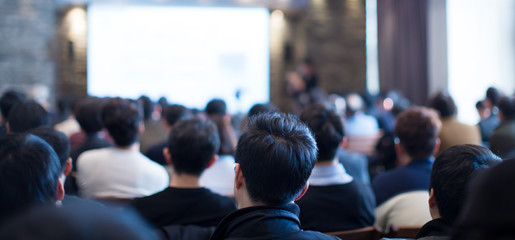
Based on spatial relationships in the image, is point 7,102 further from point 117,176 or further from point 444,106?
point 444,106

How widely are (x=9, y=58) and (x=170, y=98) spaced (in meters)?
3.39

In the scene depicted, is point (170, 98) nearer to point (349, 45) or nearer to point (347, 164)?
point (349, 45)

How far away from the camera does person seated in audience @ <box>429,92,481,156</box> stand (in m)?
3.91

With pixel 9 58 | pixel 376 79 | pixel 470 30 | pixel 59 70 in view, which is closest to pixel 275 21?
pixel 376 79

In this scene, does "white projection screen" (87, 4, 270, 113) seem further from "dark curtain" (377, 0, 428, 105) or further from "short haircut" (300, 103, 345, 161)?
"short haircut" (300, 103, 345, 161)

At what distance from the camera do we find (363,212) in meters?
2.10

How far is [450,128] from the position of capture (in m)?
4.00

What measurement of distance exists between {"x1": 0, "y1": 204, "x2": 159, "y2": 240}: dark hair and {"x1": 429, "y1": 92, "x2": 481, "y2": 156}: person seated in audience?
3647mm

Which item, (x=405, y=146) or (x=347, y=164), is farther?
(x=347, y=164)

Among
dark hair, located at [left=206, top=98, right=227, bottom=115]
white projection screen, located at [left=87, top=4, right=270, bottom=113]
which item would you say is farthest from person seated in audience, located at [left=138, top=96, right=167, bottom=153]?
white projection screen, located at [left=87, top=4, right=270, bottom=113]

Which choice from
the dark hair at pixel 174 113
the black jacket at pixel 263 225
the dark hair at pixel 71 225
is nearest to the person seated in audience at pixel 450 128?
the dark hair at pixel 174 113

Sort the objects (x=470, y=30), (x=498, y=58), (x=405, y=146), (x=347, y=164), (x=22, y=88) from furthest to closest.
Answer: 1. (x=22, y=88)
2. (x=470, y=30)
3. (x=498, y=58)
4. (x=347, y=164)
5. (x=405, y=146)

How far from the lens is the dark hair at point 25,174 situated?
39.9 inches

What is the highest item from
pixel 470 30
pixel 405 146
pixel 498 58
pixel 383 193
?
pixel 470 30
